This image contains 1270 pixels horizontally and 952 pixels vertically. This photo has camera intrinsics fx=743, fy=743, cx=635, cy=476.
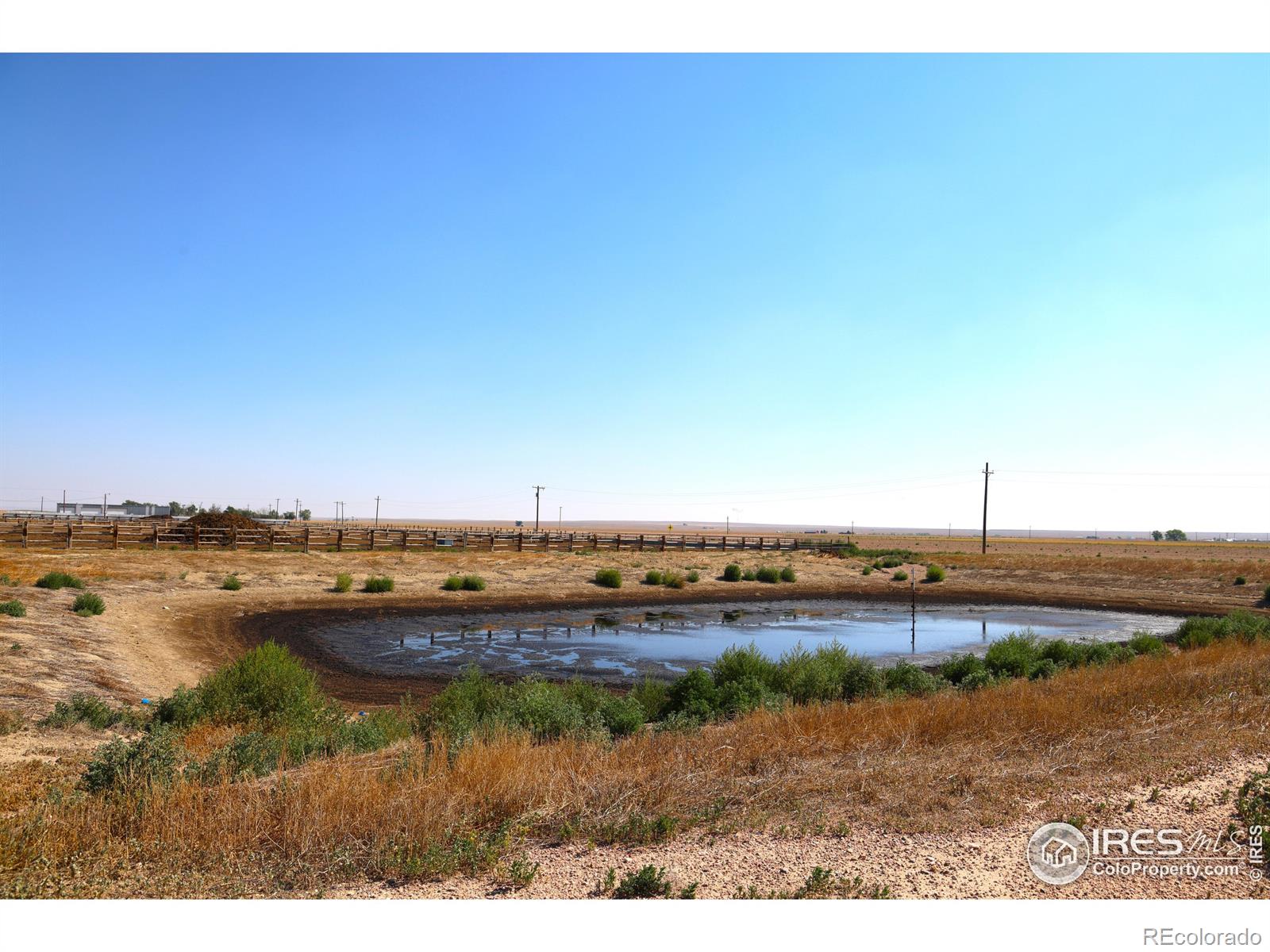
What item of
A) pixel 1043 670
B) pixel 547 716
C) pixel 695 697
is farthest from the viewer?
pixel 1043 670

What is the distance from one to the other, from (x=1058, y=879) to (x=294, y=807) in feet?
19.4

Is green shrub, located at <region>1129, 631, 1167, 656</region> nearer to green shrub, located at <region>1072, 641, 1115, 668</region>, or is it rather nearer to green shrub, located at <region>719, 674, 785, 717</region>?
green shrub, located at <region>1072, 641, 1115, 668</region>

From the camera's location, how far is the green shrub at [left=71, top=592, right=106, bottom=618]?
21.0 meters

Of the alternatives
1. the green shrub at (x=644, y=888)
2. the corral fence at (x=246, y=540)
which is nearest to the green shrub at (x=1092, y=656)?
the green shrub at (x=644, y=888)

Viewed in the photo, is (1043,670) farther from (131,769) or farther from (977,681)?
(131,769)

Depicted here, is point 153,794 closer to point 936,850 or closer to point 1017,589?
point 936,850

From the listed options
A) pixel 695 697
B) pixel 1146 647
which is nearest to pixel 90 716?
pixel 695 697

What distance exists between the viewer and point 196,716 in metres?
11.2

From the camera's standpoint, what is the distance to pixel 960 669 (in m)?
16.9

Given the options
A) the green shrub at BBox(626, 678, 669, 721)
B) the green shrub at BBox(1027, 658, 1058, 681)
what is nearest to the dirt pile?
the green shrub at BBox(626, 678, 669, 721)

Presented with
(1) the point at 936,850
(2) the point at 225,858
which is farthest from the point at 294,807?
(1) the point at 936,850

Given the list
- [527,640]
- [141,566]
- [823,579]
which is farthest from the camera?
[823,579]

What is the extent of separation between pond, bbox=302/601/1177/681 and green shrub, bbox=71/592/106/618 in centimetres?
595

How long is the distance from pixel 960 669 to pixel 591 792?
42.1 ft
